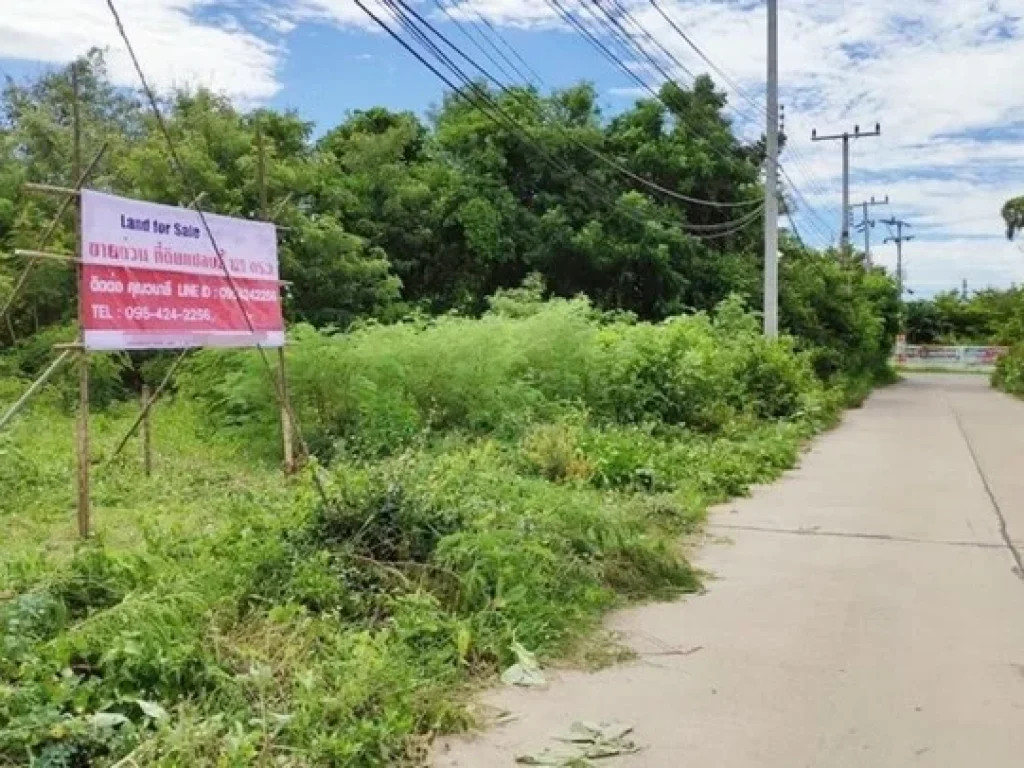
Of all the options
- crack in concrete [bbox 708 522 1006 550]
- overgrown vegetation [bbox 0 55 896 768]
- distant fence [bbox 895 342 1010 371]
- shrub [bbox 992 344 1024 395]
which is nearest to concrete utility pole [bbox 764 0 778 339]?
overgrown vegetation [bbox 0 55 896 768]

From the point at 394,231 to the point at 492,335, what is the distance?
1022 cm

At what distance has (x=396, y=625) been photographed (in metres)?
4.45

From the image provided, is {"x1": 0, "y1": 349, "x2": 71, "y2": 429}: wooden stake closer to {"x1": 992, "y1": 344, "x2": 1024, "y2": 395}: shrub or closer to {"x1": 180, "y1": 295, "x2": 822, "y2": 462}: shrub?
{"x1": 180, "y1": 295, "x2": 822, "y2": 462}: shrub

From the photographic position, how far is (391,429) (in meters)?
10.7

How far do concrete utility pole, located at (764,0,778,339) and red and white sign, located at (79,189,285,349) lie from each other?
12.7 m

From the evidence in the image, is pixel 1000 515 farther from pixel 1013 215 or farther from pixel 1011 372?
pixel 1013 215

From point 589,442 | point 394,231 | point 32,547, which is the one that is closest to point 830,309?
point 394,231

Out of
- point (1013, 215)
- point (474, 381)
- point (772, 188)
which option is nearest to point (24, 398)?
point (474, 381)

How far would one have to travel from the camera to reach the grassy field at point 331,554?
354 cm

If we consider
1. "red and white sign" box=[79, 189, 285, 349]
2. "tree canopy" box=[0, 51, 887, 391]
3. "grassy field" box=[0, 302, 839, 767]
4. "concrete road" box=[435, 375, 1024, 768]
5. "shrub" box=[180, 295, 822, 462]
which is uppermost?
"tree canopy" box=[0, 51, 887, 391]

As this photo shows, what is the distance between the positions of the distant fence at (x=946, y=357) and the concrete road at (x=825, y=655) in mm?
45148

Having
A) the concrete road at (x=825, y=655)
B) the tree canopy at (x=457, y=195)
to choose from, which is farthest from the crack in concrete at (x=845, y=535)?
the tree canopy at (x=457, y=195)

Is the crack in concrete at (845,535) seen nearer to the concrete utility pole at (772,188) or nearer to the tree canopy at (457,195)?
the tree canopy at (457,195)

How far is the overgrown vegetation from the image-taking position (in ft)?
12.4
